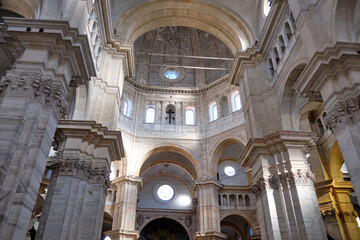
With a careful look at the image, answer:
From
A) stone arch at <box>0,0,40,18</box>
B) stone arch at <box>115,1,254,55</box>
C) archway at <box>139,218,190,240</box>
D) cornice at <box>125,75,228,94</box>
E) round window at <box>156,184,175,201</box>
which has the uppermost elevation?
cornice at <box>125,75,228,94</box>

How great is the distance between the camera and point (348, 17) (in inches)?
338

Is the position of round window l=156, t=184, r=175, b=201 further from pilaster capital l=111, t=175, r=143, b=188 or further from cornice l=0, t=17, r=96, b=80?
cornice l=0, t=17, r=96, b=80

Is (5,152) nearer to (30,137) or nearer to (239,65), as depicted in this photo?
(30,137)

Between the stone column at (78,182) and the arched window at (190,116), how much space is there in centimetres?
1603

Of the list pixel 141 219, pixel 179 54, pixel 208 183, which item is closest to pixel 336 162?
pixel 208 183

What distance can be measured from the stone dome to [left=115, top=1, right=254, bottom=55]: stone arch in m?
12.0

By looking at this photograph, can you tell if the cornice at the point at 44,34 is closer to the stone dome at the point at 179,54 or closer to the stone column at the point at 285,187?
the stone column at the point at 285,187

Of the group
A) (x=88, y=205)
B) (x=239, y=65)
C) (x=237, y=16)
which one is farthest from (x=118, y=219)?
(x=237, y=16)

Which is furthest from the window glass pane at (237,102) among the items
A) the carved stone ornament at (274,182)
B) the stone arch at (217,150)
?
the carved stone ornament at (274,182)

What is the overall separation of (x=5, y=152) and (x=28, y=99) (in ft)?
4.58

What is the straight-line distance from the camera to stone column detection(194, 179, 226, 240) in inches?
867

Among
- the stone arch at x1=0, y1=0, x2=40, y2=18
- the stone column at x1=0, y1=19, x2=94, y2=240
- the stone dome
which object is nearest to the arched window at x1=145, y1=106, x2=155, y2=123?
the stone dome

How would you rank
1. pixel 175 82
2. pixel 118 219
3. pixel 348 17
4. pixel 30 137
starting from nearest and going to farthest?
pixel 30 137, pixel 348 17, pixel 118 219, pixel 175 82

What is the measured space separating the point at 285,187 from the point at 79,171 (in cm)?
795
